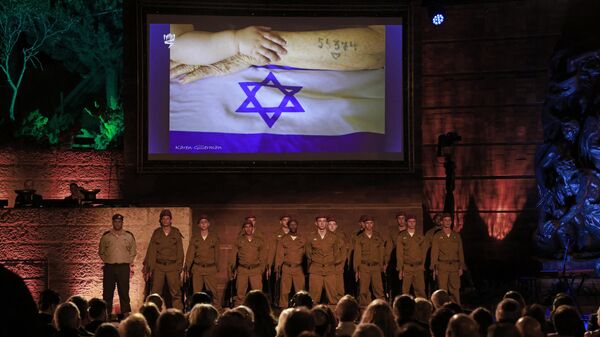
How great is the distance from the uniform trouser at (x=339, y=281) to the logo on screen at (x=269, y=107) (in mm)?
2979

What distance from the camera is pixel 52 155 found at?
1540 centimetres

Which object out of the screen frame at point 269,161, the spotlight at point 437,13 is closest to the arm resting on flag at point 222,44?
the screen frame at point 269,161

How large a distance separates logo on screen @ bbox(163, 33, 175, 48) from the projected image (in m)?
0.02

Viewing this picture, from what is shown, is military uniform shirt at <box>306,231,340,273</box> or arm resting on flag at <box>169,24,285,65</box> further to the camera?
arm resting on flag at <box>169,24,285,65</box>

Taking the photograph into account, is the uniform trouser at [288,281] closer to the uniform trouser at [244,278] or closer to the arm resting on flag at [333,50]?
the uniform trouser at [244,278]

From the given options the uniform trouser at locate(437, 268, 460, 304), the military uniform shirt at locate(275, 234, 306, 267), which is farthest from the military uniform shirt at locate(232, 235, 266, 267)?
the uniform trouser at locate(437, 268, 460, 304)

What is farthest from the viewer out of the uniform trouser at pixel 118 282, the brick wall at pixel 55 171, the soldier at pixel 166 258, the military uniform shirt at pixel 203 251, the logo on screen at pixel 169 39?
the brick wall at pixel 55 171

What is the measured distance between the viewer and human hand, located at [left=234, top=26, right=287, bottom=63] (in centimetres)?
1523

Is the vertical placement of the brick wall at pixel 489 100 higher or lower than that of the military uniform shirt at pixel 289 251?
higher

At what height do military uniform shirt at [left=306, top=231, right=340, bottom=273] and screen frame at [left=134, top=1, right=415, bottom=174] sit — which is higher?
screen frame at [left=134, top=1, right=415, bottom=174]

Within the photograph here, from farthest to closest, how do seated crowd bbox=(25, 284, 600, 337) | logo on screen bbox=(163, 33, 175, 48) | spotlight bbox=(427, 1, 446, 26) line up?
logo on screen bbox=(163, 33, 175, 48), spotlight bbox=(427, 1, 446, 26), seated crowd bbox=(25, 284, 600, 337)

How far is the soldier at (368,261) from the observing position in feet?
45.6

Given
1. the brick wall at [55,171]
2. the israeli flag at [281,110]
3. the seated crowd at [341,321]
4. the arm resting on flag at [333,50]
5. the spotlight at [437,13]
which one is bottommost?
the seated crowd at [341,321]

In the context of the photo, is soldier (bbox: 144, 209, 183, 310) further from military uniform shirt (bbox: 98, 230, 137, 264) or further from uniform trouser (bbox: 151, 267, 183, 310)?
military uniform shirt (bbox: 98, 230, 137, 264)
